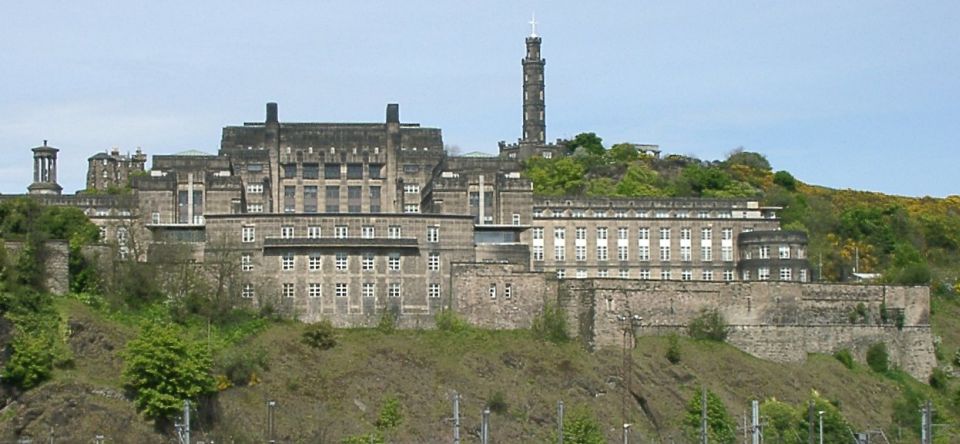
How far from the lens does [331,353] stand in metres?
90.9

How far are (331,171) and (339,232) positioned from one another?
18.8m

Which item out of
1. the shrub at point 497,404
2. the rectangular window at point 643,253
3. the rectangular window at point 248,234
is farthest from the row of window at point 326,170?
the shrub at point 497,404

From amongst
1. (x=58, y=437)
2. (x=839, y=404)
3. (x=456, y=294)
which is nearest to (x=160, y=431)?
(x=58, y=437)

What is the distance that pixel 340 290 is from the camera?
3767 inches

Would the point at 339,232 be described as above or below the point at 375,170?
below

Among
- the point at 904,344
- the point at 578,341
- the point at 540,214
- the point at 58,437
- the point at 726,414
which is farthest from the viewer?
the point at 540,214

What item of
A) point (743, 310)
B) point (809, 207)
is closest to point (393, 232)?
point (743, 310)

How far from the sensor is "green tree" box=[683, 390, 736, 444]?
87938 mm

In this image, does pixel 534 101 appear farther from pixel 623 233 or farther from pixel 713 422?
pixel 713 422

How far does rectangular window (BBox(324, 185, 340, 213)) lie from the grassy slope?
21950 millimetres

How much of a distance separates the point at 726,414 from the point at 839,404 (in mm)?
8600

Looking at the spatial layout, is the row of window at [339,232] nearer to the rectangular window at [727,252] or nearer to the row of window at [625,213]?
the row of window at [625,213]

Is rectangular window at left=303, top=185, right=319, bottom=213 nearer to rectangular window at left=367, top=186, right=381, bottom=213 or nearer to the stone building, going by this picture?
rectangular window at left=367, top=186, right=381, bottom=213

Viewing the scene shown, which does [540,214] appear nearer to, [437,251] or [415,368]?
[437,251]
